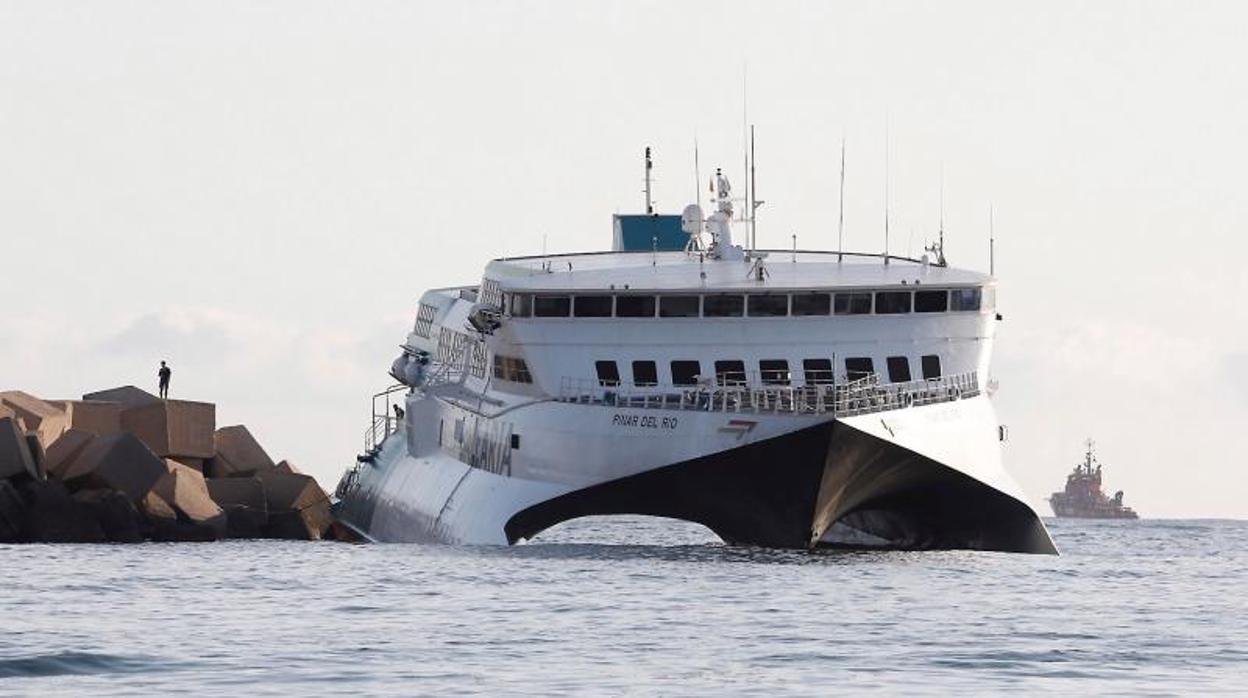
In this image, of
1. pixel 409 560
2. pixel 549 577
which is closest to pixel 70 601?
pixel 549 577

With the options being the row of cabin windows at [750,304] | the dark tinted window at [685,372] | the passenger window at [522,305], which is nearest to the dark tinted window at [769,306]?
the row of cabin windows at [750,304]

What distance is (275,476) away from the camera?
88875mm

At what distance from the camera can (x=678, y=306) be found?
68.4 meters

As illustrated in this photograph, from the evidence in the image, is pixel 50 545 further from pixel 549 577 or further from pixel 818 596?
pixel 818 596

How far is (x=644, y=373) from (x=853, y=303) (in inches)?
173

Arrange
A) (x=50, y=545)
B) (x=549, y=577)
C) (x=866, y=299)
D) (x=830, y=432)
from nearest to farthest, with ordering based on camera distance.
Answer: (x=549, y=577) < (x=830, y=432) < (x=866, y=299) < (x=50, y=545)

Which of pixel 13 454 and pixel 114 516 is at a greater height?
pixel 13 454

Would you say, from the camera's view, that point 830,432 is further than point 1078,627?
Yes

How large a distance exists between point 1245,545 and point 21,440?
29098 millimetres

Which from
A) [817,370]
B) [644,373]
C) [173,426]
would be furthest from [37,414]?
[817,370]

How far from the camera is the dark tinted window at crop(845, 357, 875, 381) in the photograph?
223 feet

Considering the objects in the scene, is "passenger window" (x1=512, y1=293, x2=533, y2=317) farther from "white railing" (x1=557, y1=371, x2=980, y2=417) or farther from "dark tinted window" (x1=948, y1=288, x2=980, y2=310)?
"dark tinted window" (x1=948, y1=288, x2=980, y2=310)

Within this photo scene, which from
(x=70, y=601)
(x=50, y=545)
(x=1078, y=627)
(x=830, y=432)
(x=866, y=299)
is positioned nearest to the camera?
(x=1078, y=627)

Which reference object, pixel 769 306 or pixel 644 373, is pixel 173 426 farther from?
pixel 769 306
